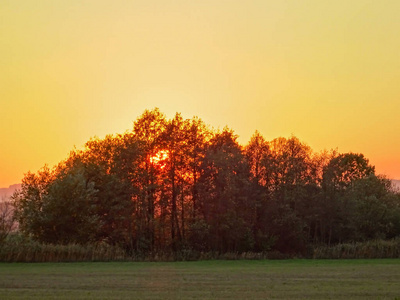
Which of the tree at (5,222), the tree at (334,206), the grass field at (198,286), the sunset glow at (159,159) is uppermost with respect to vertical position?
the sunset glow at (159,159)

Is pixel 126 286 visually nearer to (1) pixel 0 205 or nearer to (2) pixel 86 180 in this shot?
(1) pixel 0 205

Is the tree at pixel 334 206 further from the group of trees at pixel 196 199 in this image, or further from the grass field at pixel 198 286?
the grass field at pixel 198 286

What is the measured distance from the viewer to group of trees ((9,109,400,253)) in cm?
7044

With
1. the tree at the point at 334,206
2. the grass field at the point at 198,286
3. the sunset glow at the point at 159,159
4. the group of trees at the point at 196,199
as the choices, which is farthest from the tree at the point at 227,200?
the grass field at the point at 198,286

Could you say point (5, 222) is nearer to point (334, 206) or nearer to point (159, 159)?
point (159, 159)

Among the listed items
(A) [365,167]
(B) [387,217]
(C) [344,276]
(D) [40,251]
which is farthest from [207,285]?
(A) [365,167]

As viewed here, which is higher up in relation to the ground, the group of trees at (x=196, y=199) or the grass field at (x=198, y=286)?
the group of trees at (x=196, y=199)

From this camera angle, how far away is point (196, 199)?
7638 cm

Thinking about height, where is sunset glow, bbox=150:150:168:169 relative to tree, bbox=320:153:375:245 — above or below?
above

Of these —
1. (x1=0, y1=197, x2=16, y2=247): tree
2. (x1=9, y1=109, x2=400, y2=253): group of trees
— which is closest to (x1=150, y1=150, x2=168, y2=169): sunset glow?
(x1=9, y1=109, x2=400, y2=253): group of trees

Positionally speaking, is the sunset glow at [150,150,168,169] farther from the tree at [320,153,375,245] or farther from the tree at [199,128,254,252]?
the tree at [320,153,375,245]

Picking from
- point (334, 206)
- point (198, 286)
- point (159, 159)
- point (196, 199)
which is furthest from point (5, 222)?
point (334, 206)

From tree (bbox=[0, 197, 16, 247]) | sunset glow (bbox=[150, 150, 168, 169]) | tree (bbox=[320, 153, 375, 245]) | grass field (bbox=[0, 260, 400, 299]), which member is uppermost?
sunset glow (bbox=[150, 150, 168, 169])

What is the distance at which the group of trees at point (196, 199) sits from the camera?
70438mm
